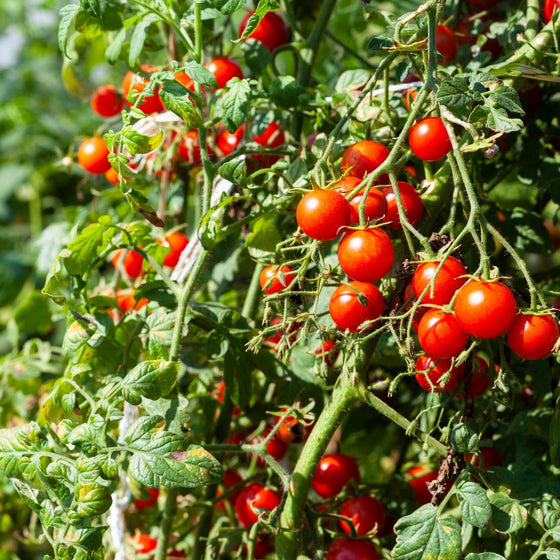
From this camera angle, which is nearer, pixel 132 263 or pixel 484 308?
pixel 484 308

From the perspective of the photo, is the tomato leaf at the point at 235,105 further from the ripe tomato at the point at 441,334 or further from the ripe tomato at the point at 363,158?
the ripe tomato at the point at 441,334

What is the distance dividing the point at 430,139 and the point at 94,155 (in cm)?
63

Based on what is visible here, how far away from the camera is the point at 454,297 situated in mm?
663

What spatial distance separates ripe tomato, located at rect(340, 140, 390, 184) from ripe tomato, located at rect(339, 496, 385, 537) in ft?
1.47

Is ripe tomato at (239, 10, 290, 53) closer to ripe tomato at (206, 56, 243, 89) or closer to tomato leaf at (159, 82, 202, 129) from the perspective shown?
ripe tomato at (206, 56, 243, 89)

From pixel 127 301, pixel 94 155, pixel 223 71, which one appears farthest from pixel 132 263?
pixel 223 71

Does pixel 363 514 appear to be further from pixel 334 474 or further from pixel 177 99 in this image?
pixel 177 99

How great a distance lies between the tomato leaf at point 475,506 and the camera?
70cm

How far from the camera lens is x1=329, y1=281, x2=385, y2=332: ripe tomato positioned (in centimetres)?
71

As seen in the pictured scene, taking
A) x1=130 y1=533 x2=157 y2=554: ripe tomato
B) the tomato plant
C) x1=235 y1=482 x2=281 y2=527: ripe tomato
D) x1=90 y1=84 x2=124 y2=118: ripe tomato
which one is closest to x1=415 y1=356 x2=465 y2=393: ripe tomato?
the tomato plant

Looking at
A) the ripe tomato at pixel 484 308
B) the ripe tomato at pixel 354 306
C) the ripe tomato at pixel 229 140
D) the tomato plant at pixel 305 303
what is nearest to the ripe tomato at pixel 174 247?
the tomato plant at pixel 305 303

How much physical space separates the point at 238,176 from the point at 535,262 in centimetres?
115

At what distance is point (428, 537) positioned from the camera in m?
0.72

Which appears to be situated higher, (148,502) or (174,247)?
(174,247)
